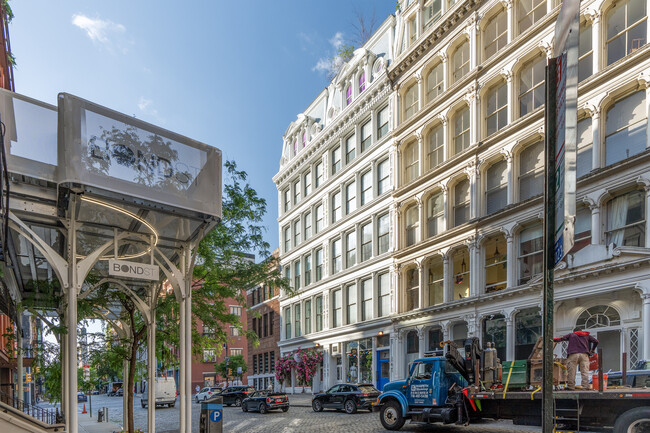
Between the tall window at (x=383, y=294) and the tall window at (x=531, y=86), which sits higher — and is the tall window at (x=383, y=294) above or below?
below

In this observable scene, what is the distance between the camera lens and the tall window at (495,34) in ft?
94.1

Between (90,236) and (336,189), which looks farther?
(336,189)

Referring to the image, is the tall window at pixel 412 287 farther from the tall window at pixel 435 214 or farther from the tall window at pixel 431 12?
the tall window at pixel 431 12

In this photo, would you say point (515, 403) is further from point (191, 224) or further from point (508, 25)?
point (508, 25)

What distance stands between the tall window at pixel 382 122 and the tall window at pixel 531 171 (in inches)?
525

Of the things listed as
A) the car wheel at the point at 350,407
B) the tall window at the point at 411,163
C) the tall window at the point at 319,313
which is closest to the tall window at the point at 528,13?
the tall window at the point at 411,163

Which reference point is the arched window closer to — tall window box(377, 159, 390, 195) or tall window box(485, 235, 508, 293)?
tall window box(485, 235, 508, 293)

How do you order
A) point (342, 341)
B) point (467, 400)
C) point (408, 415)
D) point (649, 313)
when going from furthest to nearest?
point (342, 341), point (649, 313), point (408, 415), point (467, 400)

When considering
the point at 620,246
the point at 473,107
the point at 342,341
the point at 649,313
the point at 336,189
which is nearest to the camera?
the point at 649,313

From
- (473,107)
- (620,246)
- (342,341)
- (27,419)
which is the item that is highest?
(473,107)

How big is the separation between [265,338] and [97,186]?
5089cm

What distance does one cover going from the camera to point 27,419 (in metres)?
9.62

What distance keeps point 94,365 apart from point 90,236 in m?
7.94

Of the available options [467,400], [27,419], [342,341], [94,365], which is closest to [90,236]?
[27,419]
